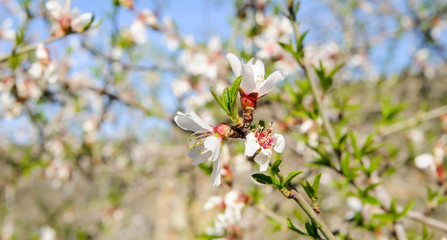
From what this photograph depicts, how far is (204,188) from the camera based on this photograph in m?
4.66

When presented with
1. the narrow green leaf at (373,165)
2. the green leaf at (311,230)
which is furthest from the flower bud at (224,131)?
the narrow green leaf at (373,165)

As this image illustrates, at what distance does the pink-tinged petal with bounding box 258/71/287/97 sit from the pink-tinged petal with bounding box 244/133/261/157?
0.12m

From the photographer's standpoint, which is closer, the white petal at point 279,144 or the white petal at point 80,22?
the white petal at point 279,144

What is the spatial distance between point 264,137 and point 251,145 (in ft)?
0.21

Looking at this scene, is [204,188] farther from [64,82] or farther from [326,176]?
[64,82]

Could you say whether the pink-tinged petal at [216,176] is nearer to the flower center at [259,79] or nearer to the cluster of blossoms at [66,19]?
the flower center at [259,79]

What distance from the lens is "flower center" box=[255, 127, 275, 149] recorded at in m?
0.64

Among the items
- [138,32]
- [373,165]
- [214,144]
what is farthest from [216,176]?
[138,32]

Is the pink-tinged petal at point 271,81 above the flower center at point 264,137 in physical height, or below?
above

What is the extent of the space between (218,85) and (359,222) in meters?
1.76

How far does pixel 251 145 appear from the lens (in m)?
0.60

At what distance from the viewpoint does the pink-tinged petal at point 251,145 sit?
0.58 meters

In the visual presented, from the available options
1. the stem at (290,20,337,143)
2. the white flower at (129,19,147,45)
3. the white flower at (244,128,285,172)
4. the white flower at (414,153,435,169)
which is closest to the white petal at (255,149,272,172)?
the white flower at (244,128,285,172)

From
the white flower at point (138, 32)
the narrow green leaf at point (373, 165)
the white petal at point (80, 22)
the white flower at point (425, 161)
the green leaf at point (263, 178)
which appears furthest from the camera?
the white flower at point (138, 32)
